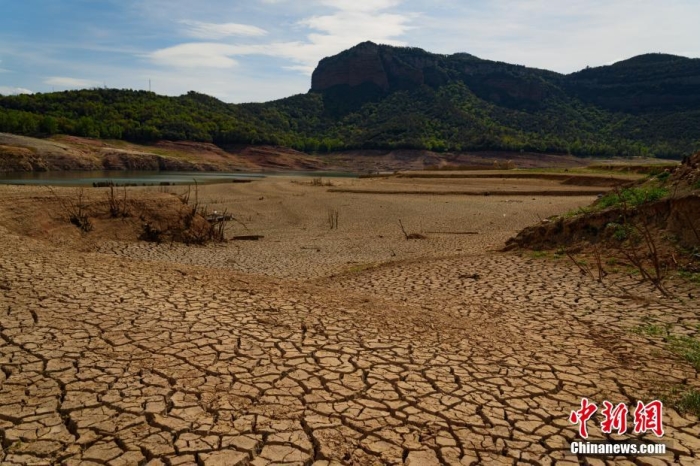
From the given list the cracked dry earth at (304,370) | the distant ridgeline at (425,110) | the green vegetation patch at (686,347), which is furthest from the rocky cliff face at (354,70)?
the green vegetation patch at (686,347)

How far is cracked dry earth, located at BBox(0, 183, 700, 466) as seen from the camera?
3141 millimetres

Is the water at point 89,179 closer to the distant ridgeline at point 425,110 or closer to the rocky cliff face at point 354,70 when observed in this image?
the distant ridgeline at point 425,110

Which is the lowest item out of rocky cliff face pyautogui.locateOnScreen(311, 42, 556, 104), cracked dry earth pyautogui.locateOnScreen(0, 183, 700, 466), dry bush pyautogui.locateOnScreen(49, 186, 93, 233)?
cracked dry earth pyautogui.locateOnScreen(0, 183, 700, 466)

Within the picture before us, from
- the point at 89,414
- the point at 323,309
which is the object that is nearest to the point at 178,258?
the point at 323,309

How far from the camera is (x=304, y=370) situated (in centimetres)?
426

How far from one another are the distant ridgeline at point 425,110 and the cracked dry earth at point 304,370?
2651 inches

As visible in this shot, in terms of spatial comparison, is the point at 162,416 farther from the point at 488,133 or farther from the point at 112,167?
the point at 488,133

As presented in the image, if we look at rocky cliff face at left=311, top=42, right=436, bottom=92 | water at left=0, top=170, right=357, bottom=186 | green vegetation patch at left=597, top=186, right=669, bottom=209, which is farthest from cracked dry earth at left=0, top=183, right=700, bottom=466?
rocky cliff face at left=311, top=42, right=436, bottom=92

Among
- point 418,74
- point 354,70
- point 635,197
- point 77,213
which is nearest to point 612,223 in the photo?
point 635,197

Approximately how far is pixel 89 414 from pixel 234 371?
1161mm

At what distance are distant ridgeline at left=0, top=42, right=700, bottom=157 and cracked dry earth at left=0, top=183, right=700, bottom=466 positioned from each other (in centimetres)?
6734

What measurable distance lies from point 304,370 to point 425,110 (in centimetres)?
11014

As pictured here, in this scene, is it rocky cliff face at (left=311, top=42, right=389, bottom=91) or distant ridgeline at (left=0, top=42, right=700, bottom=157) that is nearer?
distant ridgeline at (left=0, top=42, right=700, bottom=157)

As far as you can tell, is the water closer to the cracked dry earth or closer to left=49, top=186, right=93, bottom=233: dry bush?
left=49, top=186, right=93, bottom=233: dry bush
